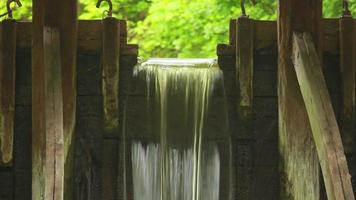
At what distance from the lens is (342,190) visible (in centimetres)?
511

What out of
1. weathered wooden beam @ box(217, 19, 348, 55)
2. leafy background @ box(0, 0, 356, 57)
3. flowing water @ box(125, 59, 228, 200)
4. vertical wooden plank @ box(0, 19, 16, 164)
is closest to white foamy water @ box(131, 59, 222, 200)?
flowing water @ box(125, 59, 228, 200)

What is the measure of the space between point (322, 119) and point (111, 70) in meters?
2.36

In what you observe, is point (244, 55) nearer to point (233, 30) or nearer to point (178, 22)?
point (233, 30)

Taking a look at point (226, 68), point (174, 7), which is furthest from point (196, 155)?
point (174, 7)

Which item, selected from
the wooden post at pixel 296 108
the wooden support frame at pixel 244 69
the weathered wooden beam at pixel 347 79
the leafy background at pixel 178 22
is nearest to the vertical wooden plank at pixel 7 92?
the wooden support frame at pixel 244 69

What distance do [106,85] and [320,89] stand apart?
90.5 inches

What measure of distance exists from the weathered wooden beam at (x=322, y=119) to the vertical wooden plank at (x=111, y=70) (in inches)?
73.9

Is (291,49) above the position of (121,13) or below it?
below

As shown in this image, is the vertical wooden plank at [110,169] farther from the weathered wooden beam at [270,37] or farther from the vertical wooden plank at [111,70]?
the weathered wooden beam at [270,37]

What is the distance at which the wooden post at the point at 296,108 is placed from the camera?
6.21 metres

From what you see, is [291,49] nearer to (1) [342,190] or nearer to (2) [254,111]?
(2) [254,111]

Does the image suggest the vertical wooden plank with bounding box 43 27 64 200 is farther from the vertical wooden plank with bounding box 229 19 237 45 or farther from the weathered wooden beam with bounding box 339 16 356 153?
the weathered wooden beam with bounding box 339 16 356 153

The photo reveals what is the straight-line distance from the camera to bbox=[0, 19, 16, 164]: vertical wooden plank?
6.64 meters

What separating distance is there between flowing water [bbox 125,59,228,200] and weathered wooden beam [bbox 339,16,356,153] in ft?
4.17
